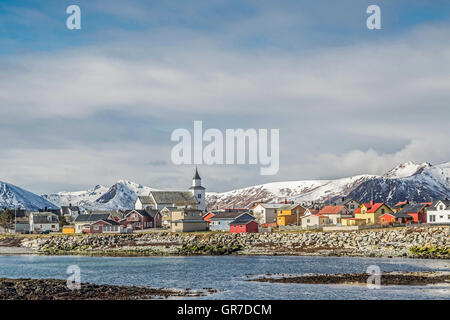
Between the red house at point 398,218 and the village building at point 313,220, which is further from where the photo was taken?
the village building at point 313,220

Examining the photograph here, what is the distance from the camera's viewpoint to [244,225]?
101938mm

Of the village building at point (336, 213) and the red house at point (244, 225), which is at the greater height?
the village building at point (336, 213)

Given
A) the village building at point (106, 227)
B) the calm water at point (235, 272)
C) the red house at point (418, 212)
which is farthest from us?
the village building at point (106, 227)

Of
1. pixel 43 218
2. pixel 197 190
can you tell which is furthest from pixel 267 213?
pixel 43 218

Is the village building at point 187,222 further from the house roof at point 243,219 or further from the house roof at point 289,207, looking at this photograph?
the house roof at point 289,207

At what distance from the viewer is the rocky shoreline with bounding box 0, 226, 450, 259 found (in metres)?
73.1

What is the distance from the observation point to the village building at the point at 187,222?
4336 inches

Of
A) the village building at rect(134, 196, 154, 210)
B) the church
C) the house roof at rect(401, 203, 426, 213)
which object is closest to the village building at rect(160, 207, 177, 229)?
the church

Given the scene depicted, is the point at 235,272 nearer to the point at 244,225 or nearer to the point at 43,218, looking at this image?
the point at 244,225

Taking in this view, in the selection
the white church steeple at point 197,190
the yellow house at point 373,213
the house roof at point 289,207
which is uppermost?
the white church steeple at point 197,190

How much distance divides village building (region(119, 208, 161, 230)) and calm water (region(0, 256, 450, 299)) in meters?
47.6

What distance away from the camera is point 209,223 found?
116500 mm

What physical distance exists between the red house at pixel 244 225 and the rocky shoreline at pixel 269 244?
570cm

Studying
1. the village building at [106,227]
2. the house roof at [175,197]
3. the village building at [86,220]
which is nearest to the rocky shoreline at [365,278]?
the village building at [106,227]
